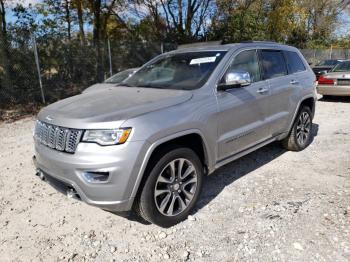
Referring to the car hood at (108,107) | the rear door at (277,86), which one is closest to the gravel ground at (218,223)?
the rear door at (277,86)

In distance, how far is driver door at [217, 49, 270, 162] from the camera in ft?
11.9

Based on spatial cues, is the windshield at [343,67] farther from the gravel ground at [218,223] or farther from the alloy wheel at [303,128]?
the gravel ground at [218,223]

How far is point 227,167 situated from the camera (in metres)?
4.76

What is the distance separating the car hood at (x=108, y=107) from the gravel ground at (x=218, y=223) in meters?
1.13

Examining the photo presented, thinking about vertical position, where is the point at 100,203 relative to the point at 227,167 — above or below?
above

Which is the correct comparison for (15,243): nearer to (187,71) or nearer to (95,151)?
(95,151)

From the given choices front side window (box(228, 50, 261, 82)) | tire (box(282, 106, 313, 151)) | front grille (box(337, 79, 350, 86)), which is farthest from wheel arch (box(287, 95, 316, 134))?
front grille (box(337, 79, 350, 86))

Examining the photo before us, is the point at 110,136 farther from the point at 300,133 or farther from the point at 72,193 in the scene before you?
the point at 300,133

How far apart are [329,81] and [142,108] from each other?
31.3 ft

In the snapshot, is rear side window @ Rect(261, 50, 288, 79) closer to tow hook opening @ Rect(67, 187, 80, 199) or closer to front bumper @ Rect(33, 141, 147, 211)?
front bumper @ Rect(33, 141, 147, 211)

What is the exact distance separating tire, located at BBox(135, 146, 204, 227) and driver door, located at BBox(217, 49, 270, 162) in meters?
0.48

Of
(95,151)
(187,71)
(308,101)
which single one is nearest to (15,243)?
(95,151)

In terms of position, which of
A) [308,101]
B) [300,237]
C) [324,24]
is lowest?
[300,237]

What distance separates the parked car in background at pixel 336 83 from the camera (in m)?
10.3
